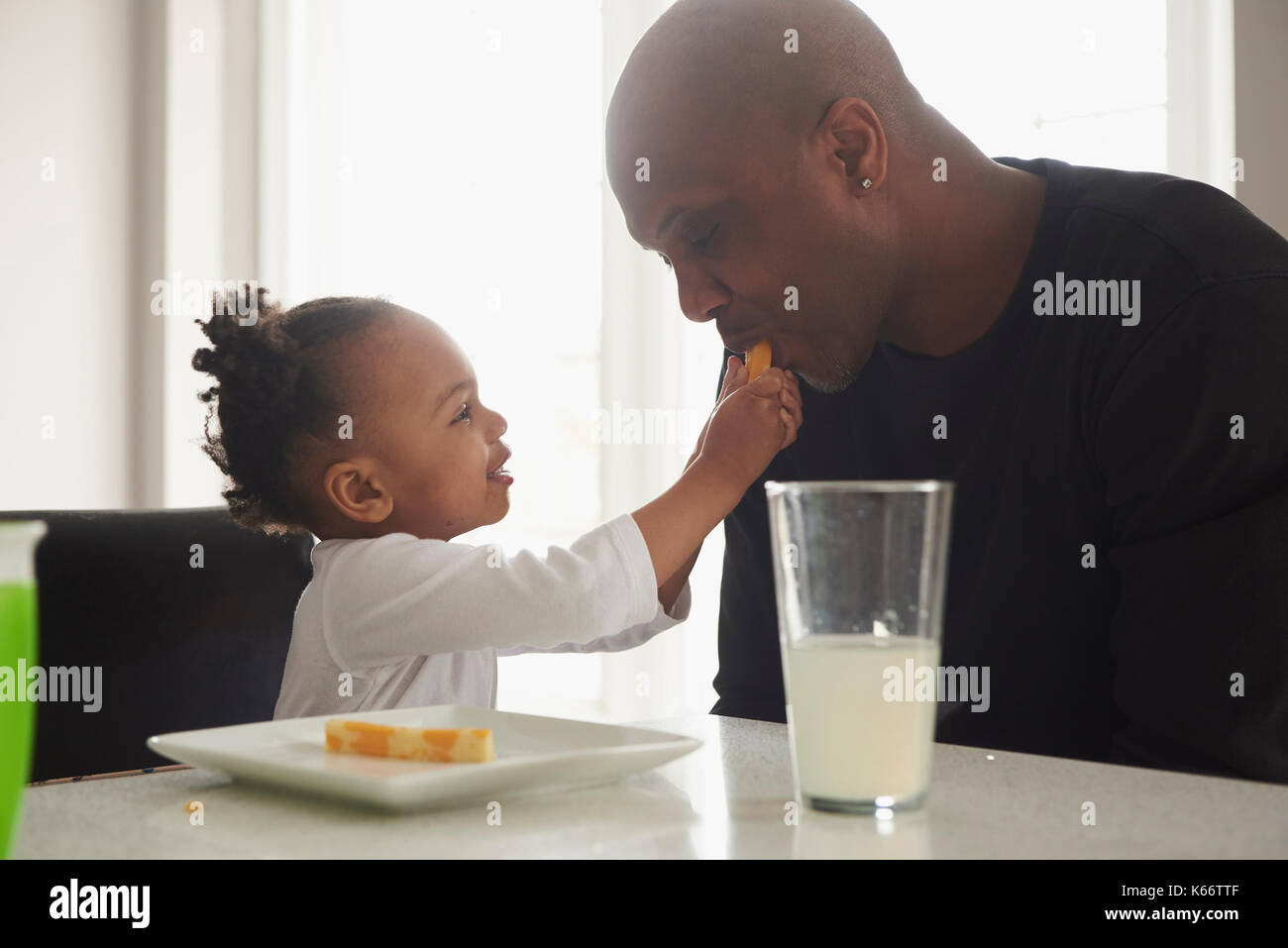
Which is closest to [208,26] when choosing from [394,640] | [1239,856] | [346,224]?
[346,224]

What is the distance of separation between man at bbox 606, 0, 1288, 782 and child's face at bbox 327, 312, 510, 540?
10.7 inches

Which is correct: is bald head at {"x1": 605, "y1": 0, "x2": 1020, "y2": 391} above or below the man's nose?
above

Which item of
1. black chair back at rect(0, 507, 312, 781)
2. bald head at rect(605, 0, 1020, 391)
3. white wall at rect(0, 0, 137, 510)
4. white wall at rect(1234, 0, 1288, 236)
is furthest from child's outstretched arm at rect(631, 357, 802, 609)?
white wall at rect(0, 0, 137, 510)

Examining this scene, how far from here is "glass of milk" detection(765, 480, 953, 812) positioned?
587mm

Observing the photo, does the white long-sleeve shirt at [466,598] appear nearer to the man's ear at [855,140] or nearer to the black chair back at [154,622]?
the black chair back at [154,622]

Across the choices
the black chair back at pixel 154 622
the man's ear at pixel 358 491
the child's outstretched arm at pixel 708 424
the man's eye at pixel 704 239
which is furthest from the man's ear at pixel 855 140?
the black chair back at pixel 154 622

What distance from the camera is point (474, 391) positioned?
1311 millimetres

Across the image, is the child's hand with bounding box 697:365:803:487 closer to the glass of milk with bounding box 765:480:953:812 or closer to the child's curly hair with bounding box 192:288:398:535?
the child's curly hair with bounding box 192:288:398:535

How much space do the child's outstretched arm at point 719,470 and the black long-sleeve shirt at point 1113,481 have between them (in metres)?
0.22

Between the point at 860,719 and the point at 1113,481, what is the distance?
680 mm

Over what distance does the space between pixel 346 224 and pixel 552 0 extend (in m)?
0.93

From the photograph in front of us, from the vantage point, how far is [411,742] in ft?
2.22

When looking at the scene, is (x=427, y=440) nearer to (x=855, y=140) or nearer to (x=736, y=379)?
(x=736, y=379)

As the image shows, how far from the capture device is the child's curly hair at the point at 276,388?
4.00 ft
